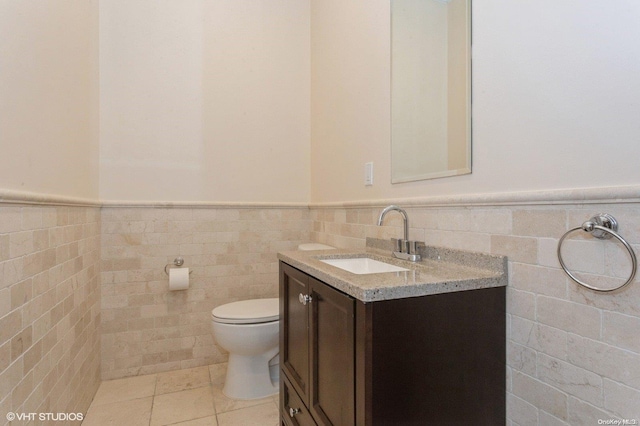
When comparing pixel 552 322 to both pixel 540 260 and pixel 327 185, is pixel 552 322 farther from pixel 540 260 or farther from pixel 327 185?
pixel 327 185

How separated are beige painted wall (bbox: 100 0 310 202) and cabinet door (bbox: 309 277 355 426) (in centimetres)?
152

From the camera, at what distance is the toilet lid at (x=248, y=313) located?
1.88 m

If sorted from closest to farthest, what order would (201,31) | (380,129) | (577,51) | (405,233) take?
(577,51) → (405,233) → (380,129) → (201,31)

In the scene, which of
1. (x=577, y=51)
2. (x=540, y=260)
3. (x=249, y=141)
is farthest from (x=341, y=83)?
(x=540, y=260)

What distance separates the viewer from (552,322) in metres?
0.93

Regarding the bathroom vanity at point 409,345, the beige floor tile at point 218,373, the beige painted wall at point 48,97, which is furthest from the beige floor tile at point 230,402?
the beige painted wall at point 48,97

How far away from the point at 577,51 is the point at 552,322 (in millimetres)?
721

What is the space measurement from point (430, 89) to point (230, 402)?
195cm

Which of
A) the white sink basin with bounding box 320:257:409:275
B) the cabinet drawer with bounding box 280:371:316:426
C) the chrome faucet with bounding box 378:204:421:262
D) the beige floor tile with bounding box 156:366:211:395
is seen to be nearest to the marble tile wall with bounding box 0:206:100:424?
the beige floor tile with bounding box 156:366:211:395

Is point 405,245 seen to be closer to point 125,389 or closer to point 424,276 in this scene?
point 424,276

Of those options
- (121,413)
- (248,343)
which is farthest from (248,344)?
(121,413)

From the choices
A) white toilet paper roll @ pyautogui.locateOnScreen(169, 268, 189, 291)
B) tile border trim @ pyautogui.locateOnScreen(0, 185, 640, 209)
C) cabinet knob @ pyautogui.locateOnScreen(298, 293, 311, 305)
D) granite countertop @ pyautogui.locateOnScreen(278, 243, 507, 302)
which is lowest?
white toilet paper roll @ pyautogui.locateOnScreen(169, 268, 189, 291)

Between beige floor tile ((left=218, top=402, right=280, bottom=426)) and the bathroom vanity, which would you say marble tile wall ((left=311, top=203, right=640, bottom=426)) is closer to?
the bathroom vanity

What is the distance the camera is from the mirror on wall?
49.4 inches
